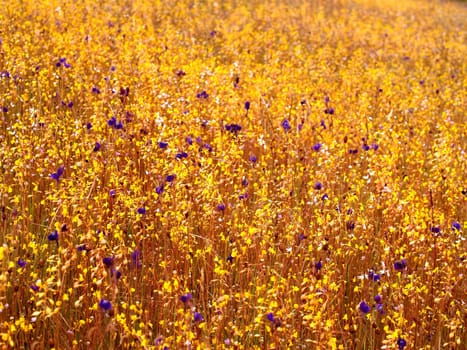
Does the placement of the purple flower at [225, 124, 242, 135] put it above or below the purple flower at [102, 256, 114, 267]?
above

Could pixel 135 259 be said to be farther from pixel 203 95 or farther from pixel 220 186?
pixel 203 95

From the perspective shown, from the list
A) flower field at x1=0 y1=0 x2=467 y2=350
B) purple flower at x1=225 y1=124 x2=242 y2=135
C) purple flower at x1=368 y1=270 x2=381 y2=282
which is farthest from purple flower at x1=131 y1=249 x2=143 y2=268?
purple flower at x1=225 y1=124 x2=242 y2=135

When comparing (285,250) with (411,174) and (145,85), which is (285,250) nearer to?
(411,174)

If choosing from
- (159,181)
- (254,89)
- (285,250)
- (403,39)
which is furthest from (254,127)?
(403,39)

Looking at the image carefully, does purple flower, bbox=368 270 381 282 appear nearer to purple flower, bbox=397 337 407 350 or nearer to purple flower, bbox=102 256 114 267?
purple flower, bbox=397 337 407 350

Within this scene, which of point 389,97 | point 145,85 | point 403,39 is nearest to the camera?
point 145,85

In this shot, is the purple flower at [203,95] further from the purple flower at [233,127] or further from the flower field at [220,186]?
the purple flower at [233,127]

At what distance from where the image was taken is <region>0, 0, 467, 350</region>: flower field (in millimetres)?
2852

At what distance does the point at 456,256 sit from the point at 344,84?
4.26 meters

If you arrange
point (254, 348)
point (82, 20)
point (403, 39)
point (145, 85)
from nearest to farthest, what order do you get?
point (254, 348) < point (145, 85) < point (82, 20) < point (403, 39)

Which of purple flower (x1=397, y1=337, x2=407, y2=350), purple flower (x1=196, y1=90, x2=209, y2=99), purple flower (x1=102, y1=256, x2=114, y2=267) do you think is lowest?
purple flower (x1=397, y1=337, x2=407, y2=350)

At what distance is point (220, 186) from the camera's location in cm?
423

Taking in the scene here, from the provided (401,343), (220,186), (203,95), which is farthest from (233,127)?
(401,343)

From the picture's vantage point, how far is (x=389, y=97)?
7086 millimetres
